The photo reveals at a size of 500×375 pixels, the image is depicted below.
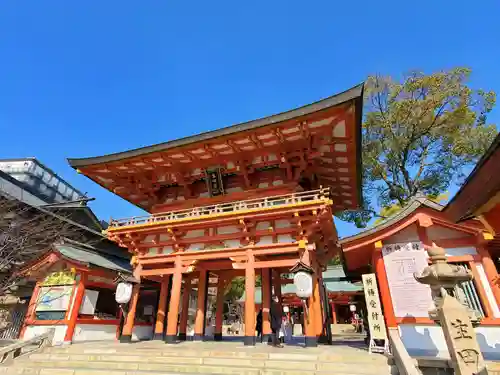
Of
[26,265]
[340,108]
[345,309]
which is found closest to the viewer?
[340,108]

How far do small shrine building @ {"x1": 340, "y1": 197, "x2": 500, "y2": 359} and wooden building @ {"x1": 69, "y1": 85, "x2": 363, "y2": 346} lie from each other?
2.10 meters

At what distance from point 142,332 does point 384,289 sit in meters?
12.1

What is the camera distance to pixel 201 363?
24.2 ft

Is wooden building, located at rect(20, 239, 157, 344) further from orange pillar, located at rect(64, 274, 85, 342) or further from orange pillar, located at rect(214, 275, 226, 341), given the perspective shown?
orange pillar, located at rect(214, 275, 226, 341)

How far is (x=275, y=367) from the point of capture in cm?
679

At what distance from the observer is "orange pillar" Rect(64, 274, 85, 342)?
11594 millimetres

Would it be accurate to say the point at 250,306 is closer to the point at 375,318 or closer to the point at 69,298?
the point at 375,318

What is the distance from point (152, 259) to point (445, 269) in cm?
1055

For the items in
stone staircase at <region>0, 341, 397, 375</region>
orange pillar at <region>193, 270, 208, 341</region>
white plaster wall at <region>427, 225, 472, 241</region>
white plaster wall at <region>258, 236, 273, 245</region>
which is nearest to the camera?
stone staircase at <region>0, 341, 397, 375</region>

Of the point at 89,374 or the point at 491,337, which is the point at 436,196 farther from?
the point at 89,374

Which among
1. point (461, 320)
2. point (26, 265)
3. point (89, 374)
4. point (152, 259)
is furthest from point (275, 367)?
point (26, 265)

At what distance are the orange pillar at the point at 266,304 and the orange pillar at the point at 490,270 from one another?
6.72m

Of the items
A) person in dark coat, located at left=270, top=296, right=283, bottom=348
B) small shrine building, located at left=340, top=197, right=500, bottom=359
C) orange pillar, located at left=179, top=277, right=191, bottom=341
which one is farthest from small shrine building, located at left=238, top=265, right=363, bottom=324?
small shrine building, located at left=340, top=197, right=500, bottom=359

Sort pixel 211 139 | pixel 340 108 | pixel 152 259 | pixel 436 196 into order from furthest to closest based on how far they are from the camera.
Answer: pixel 436 196 < pixel 152 259 < pixel 211 139 < pixel 340 108
